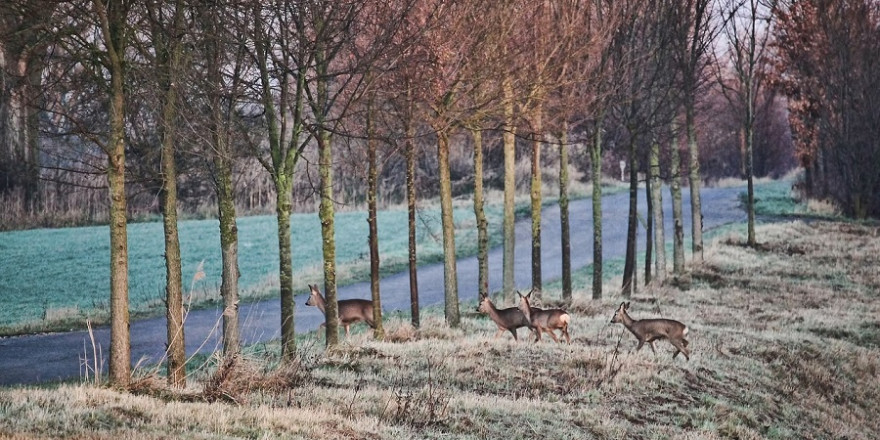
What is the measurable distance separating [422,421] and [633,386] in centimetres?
432

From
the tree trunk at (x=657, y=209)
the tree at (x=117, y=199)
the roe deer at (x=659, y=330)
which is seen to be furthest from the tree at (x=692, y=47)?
the tree at (x=117, y=199)

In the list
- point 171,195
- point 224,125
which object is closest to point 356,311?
point 224,125

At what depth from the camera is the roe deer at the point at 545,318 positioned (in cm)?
1584

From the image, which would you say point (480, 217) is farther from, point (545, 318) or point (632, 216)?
point (632, 216)

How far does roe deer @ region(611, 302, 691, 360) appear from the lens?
49.8 feet

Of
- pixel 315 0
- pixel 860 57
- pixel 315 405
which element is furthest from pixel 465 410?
pixel 860 57

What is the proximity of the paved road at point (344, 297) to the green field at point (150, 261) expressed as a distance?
111cm

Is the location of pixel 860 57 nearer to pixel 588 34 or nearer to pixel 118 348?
pixel 588 34

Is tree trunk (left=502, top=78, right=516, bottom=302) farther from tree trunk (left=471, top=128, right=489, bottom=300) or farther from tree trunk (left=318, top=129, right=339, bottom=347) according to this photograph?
tree trunk (left=318, top=129, right=339, bottom=347)

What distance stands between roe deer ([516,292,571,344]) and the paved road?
444cm

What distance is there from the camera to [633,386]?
42.9 ft

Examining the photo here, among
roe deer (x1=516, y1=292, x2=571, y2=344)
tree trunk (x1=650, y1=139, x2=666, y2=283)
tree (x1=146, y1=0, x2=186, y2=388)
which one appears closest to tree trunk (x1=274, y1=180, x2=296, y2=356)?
tree (x1=146, y1=0, x2=186, y2=388)

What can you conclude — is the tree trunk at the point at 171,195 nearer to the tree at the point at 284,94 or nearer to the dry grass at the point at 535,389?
the dry grass at the point at 535,389

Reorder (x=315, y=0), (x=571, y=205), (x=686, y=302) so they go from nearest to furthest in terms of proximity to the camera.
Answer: (x=315, y=0) < (x=686, y=302) < (x=571, y=205)
